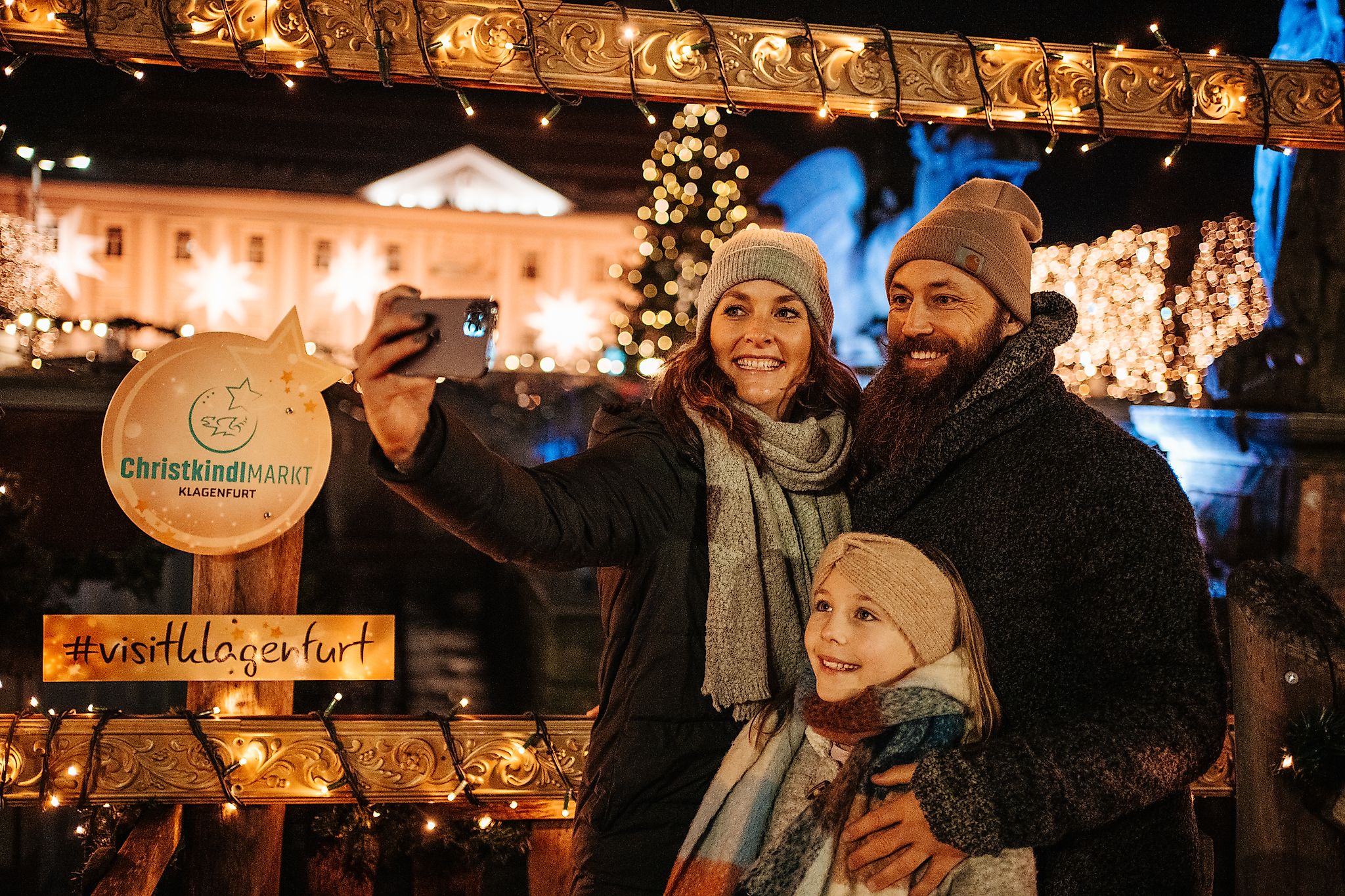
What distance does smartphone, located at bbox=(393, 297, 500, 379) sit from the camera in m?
1.60

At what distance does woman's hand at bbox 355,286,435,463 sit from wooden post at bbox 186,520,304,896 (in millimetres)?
2082

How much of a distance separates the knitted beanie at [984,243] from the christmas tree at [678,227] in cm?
320

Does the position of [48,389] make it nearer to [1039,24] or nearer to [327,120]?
[327,120]

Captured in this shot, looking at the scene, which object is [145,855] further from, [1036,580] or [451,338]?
[1036,580]

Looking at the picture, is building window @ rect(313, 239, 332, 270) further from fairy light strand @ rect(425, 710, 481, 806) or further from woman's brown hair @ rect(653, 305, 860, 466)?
woman's brown hair @ rect(653, 305, 860, 466)

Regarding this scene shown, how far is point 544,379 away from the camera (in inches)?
215

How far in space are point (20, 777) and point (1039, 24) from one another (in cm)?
533

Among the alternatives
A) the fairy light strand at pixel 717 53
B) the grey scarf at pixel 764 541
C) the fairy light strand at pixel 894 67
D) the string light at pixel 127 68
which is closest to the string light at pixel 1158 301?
the fairy light strand at pixel 894 67

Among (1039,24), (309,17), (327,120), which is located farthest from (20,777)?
(1039,24)

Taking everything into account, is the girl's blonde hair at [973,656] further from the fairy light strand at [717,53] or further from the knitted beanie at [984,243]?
the fairy light strand at [717,53]

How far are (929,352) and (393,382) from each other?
46.1 inches

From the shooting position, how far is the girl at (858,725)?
169cm

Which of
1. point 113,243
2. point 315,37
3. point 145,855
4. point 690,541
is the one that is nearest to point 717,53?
point 315,37

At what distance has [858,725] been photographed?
5.65 feet
